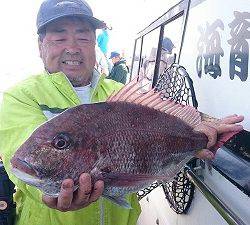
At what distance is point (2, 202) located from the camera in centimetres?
261

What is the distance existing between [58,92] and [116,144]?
84cm

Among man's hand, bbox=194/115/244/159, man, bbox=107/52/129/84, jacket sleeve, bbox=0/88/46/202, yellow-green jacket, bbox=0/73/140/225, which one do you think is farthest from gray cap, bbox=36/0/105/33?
man, bbox=107/52/129/84

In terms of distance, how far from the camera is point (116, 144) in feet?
5.12

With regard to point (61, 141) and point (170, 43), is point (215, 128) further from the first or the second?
point (170, 43)

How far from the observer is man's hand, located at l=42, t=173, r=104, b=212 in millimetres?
1453

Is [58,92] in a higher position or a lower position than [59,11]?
lower

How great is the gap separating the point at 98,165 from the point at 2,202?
139 cm

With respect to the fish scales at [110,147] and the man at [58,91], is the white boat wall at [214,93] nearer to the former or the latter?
the fish scales at [110,147]

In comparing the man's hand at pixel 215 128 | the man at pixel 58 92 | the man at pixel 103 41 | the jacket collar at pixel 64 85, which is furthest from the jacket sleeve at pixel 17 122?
the man at pixel 103 41

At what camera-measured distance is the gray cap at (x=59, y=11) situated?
232 cm

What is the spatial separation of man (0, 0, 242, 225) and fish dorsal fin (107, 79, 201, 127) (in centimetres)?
13

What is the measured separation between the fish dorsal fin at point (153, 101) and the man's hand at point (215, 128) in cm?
6

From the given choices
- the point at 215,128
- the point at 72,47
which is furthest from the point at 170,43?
the point at 215,128

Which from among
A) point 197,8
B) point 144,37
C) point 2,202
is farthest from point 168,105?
point 144,37
